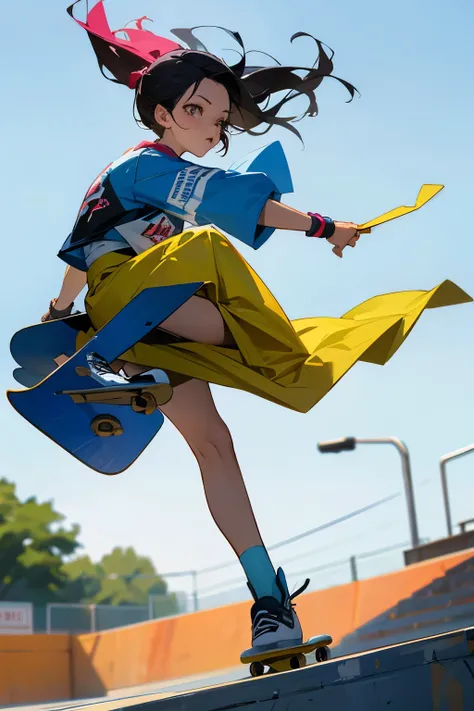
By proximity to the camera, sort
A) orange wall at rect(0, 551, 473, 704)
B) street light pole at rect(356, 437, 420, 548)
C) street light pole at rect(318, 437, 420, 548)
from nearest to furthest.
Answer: orange wall at rect(0, 551, 473, 704), street light pole at rect(356, 437, 420, 548), street light pole at rect(318, 437, 420, 548)

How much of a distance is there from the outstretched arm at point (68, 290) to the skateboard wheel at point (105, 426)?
2.42 ft

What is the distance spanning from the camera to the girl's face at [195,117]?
2836 millimetres

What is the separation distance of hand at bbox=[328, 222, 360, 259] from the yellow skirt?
0.26 metres

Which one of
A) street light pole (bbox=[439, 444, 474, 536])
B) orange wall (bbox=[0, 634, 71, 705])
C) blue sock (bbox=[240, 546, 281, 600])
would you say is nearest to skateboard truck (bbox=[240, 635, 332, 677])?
blue sock (bbox=[240, 546, 281, 600])

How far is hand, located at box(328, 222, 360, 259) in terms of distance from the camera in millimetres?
2711

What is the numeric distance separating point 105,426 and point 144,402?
194 millimetres

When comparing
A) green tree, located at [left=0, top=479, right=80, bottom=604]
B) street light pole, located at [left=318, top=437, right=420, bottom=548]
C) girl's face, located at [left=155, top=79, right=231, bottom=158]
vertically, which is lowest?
girl's face, located at [left=155, top=79, right=231, bottom=158]

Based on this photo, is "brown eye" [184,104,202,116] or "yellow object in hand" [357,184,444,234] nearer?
"yellow object in hand" [357,184,444,234]

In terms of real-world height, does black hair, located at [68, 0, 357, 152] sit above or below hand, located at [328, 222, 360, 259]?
above

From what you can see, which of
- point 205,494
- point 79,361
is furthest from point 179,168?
point 205,494

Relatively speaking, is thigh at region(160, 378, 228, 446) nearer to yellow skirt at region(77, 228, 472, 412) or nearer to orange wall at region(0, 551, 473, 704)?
yellow skirt at region(77, 228, 472, 412)

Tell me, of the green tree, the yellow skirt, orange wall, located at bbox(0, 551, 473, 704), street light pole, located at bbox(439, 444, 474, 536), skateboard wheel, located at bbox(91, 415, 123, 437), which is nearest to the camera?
skateboard wheel, located at bbox(91, 415, 123, 437)

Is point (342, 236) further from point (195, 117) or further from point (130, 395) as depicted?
point (130, 395)

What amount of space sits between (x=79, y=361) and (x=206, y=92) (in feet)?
3.47
